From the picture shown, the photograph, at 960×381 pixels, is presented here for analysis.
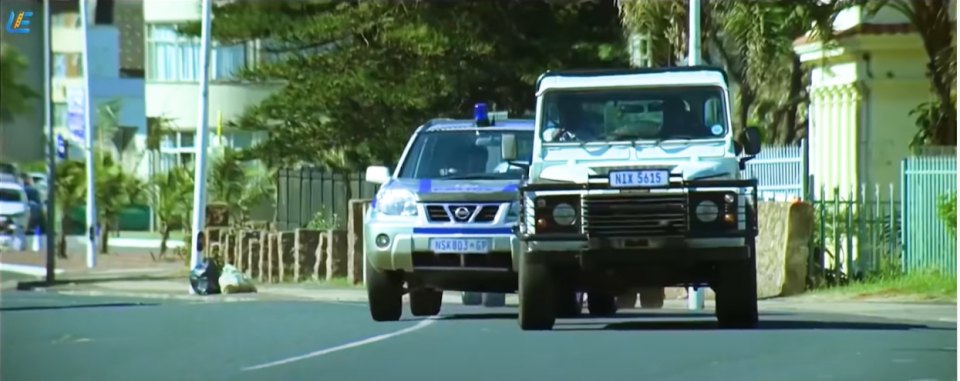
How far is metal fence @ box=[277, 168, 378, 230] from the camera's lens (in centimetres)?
3675

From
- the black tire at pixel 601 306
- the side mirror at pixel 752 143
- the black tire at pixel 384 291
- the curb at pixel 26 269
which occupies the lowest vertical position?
the curb at pixel 26 269

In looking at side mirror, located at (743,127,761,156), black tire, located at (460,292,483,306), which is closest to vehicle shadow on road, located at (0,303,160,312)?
black tire, located at (460,292,483,306)

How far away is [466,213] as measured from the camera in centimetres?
1407

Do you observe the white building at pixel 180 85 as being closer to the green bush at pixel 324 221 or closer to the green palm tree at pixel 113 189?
the green palm tree at pixel 113 189

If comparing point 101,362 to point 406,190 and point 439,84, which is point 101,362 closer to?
point 406,190

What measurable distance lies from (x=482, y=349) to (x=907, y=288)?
944 centimetres

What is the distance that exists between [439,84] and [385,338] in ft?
53.5

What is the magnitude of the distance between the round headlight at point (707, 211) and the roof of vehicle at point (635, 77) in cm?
140

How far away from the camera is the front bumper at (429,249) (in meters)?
13.8

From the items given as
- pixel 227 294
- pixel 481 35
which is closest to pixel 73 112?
pixel 227 294

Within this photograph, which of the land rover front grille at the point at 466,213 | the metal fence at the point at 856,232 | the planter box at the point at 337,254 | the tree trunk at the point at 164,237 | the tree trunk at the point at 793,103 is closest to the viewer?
the land rover front grille at the point at 466,213

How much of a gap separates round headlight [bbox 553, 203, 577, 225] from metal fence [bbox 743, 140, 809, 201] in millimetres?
16576

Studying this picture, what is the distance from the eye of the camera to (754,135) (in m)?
14.2

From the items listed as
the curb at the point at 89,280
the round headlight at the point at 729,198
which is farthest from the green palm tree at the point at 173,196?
the round headlight at the point at 729,198
